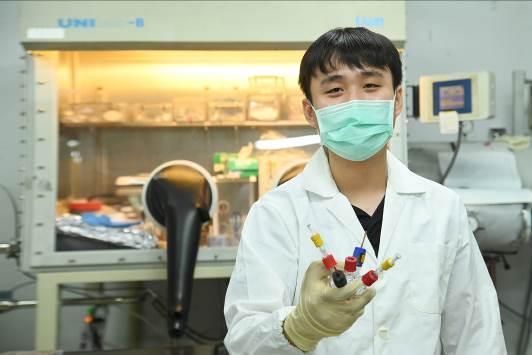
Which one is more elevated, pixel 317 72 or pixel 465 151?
pixel 317 72

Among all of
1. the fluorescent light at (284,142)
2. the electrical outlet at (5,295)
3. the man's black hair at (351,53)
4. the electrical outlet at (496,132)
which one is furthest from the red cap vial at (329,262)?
the electrical outlet at (496,132)

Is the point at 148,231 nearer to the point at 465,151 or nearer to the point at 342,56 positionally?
the point at 342,56

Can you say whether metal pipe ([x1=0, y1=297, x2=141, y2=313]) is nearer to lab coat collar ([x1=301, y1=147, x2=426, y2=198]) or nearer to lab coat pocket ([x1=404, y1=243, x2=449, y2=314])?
lab coat collar ([x1=301, y1=147, x2=426, y2=198])

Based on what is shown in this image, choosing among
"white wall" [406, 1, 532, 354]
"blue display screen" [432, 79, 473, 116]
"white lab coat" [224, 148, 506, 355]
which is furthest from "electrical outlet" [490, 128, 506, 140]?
"white lab coat" [224, 148, 506, 355]

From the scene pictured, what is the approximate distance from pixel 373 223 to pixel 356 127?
0.63 ft

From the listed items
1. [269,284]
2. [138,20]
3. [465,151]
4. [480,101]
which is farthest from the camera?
[465,151]

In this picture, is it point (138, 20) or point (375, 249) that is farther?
point (138, 20)

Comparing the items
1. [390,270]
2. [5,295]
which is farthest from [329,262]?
[5,295]

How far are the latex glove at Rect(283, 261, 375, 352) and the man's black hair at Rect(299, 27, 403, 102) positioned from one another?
410 millimetres

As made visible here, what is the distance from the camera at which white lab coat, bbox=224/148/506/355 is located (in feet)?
2.87

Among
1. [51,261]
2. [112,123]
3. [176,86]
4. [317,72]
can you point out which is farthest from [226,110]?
[317,72]

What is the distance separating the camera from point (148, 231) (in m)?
1.72

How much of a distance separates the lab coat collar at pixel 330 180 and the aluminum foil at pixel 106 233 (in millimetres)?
822

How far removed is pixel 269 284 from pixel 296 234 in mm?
124
